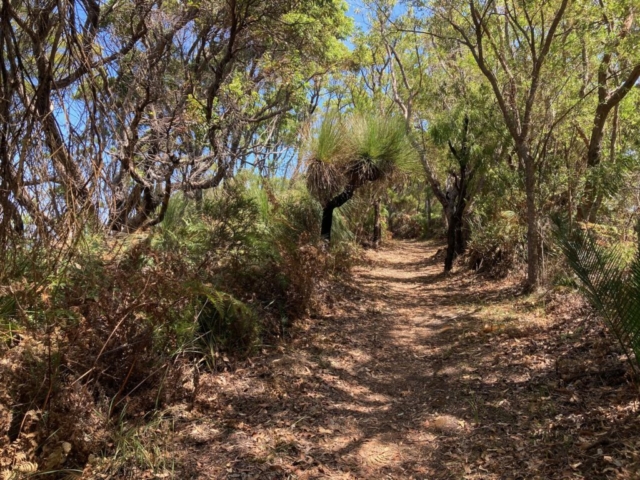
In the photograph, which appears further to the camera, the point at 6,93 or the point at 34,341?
the point at 34,341

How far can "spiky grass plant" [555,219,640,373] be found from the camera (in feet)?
10.9

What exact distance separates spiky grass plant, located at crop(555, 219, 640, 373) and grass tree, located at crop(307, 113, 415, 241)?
5455mm

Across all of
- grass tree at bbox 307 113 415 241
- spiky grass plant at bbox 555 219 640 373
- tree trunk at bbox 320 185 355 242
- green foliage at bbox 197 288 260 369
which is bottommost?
green foliage at bbox 197 288 260 369

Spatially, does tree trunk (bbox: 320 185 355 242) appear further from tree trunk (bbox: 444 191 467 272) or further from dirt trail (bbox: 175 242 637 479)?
dirt trail (bbox: 175 242 637 479)

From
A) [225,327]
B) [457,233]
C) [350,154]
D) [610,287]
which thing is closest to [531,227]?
[350,154]

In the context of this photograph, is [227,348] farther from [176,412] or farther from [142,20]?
[142,20]

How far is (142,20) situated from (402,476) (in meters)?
6.40

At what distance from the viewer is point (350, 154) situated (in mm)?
9164

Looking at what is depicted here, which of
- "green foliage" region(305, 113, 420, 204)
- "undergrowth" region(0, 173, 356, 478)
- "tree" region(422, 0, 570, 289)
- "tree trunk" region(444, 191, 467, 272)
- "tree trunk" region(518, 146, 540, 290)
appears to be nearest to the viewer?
"undergrowth" region(0, 173, 356, 478)

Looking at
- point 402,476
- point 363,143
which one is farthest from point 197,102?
point 402,476

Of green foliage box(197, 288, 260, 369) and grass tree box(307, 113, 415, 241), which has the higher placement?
grass tree box(307, 113, 415, 241)

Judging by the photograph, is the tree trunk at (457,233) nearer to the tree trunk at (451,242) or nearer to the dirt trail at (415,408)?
the tree trunk at (451,242)

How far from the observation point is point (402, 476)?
3.12 metres

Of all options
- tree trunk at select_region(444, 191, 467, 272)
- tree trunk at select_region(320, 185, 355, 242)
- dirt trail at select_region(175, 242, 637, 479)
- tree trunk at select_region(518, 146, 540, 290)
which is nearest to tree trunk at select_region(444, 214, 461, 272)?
tree trunk at select_region(444, 191, 467, 272)
